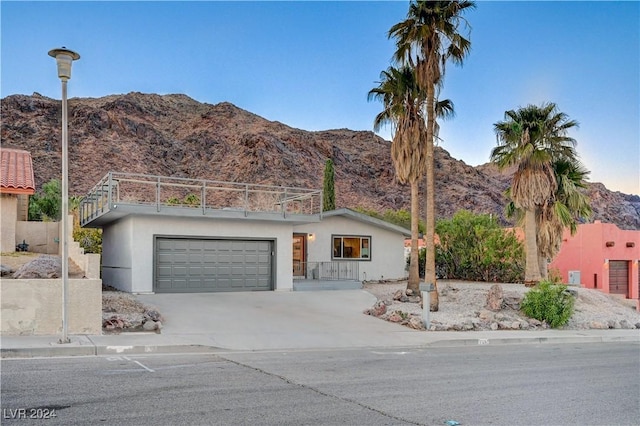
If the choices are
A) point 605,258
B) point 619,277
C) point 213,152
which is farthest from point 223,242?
point 213,152

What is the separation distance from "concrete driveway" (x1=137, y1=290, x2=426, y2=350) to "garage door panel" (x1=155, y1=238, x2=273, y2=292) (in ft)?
3.34

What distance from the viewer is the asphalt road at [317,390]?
7.07m

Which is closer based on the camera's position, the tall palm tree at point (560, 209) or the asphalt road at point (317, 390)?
the asphalt road at point (317, 390)

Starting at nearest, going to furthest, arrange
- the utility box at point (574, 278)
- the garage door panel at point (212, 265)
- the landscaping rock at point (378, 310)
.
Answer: the landscaping rock at point (378, 310) < the garage door panel at point (212, 265) < the utility box at point (574, 278)

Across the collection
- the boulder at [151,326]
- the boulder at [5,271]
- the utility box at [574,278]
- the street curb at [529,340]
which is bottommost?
the street curb at [529,340]

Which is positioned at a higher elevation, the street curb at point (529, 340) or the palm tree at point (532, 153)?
the palm tree at point (532, 153)

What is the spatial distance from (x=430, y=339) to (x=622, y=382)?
5.82 metres

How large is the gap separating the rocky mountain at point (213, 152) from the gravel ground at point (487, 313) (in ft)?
173

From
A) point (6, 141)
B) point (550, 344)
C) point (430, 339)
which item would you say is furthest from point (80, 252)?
point (6, 141)

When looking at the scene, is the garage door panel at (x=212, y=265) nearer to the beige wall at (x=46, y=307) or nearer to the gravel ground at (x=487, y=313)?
the gravel ground at (x=487, y=313)

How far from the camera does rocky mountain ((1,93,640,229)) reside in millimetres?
76812

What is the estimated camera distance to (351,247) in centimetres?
2936

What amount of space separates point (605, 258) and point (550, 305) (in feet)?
53.7

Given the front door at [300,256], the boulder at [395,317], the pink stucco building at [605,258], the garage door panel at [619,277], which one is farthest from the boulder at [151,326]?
the garage door panel at [619,277]
